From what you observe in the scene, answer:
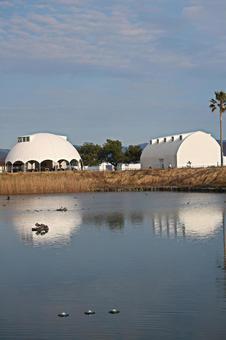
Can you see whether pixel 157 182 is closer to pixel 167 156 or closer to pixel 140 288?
pixel 167 156

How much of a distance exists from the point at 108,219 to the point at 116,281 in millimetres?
20911

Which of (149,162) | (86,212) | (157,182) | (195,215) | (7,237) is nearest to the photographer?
(7,237)

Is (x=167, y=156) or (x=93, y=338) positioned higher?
(x=167, y=156)

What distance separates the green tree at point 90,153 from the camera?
136125mm

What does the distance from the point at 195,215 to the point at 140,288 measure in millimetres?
23179

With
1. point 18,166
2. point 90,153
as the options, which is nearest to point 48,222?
point 18,166

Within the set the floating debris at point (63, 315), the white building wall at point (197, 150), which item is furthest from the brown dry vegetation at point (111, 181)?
the floating debris at point (63, 315)

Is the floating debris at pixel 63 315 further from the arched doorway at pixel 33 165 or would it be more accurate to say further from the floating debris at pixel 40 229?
the arched doorway at pixel 33 165

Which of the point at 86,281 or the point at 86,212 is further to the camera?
the point at 86,212

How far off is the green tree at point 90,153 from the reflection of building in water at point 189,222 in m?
91.2

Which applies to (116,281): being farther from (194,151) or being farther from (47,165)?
(47,165)

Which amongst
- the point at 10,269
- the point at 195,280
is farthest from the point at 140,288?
the point at 10,269

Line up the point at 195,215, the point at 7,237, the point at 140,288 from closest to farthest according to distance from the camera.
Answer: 1. the point at 140,288
2. the point at 7,237
3. the point at 195,215

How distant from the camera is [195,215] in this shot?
4022 centimetres
